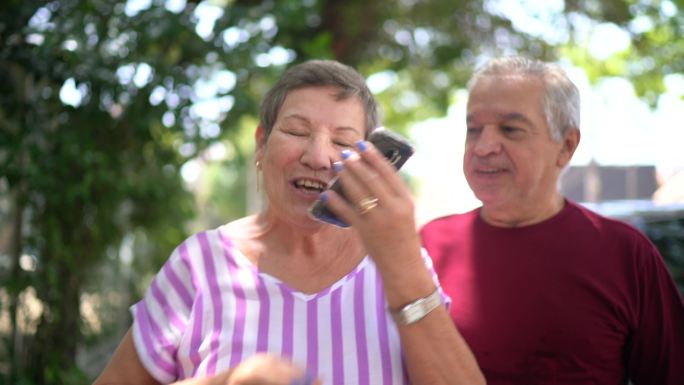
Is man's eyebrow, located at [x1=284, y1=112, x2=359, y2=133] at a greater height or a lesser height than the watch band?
greater

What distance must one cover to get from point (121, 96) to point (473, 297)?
Result: 220 centimetres

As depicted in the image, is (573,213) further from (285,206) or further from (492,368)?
(285,206)

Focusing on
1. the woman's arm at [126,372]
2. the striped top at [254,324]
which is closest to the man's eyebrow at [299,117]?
the striped top at [254,324]

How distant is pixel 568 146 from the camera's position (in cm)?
249

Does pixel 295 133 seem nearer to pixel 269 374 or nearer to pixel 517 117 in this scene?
pixel 269 374

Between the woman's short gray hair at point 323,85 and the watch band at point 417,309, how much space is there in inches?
20.1

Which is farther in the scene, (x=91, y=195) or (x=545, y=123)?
(x=91, y=195)

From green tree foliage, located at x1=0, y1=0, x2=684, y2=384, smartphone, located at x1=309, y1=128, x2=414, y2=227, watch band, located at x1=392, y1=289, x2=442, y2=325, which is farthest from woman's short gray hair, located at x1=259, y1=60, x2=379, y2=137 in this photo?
green tree foliage, located at x1=0, y1=0, x2=684, y2=384

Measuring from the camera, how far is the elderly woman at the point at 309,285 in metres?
1.52

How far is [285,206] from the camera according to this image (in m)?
1.86

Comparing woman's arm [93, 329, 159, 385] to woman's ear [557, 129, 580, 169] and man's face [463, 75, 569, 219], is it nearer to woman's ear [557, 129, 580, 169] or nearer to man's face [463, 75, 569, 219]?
man's face [463, 75, 569, 219]

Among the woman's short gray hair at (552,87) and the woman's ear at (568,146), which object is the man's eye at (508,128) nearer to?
the woman's short gray hair at (552,87)

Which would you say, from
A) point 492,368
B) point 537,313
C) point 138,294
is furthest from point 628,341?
point 138,294

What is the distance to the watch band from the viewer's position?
1529mm
